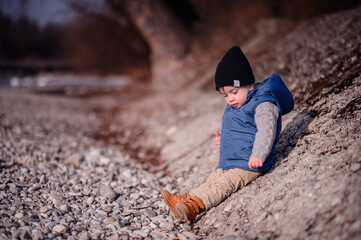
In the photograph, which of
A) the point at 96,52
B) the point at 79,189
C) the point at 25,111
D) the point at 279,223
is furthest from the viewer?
the point at 96,52

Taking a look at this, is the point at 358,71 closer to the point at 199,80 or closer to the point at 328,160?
the point at 328,160

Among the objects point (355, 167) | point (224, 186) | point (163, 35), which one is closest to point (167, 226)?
point (224, 186)

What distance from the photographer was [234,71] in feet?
7.79

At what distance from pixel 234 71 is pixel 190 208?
4.18ft

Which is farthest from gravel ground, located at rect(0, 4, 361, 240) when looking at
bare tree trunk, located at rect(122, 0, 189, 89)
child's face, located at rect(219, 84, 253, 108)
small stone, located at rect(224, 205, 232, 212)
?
bare tree trunk, located at rect(122, 0, 189, 89)

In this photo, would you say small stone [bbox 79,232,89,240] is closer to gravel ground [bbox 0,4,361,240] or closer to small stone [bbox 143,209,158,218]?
gravel ground [bbox 0,4,361,240]

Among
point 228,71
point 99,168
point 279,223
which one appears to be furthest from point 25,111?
point 279,223

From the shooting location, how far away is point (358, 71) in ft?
10.9

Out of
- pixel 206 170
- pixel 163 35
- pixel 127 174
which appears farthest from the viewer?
pixel 163 35

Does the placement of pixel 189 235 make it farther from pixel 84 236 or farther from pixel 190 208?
pixel 84 236

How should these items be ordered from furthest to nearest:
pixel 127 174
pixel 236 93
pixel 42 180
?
1. pixel 127 174
2. pixel 42 180
3. pixel 236 93

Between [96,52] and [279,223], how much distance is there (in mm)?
17178

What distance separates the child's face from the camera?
2.46m

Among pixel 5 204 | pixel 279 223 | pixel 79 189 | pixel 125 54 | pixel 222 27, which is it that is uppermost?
pixel 125 54
